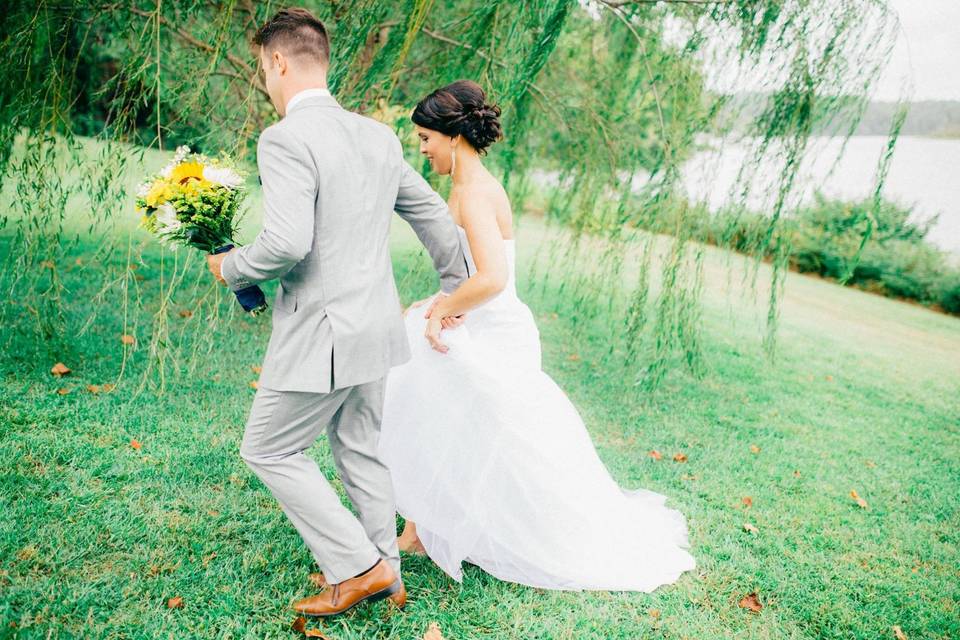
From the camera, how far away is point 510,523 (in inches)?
105

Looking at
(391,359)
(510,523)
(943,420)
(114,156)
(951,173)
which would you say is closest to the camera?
(391,359)

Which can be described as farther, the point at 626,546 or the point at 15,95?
the point at 15,95

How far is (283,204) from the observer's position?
1893 mm

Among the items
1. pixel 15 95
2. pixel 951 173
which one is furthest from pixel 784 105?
pixel 951 173

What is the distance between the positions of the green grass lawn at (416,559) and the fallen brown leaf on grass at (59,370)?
0.13 ft

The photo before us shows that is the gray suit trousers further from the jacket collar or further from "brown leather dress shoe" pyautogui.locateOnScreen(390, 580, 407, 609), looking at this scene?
the jacket collar

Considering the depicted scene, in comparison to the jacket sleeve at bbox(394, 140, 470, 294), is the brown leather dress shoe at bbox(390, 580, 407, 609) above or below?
below

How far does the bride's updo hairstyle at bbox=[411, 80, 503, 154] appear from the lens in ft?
8.15

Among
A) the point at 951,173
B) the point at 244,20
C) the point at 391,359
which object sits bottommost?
the point at 391,359

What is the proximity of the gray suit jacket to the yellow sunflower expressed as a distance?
34 cm

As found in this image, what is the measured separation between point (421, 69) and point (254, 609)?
3784 millimetres

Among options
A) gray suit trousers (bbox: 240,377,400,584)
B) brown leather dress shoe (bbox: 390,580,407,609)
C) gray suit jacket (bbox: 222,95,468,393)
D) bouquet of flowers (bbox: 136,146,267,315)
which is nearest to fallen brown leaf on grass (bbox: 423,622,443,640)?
brown leather dress shoe (bbox: 390,580,407,609)

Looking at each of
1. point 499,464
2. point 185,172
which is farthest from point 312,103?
point 499,464

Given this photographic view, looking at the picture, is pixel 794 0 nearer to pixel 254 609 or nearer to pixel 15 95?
pixel 254 609
